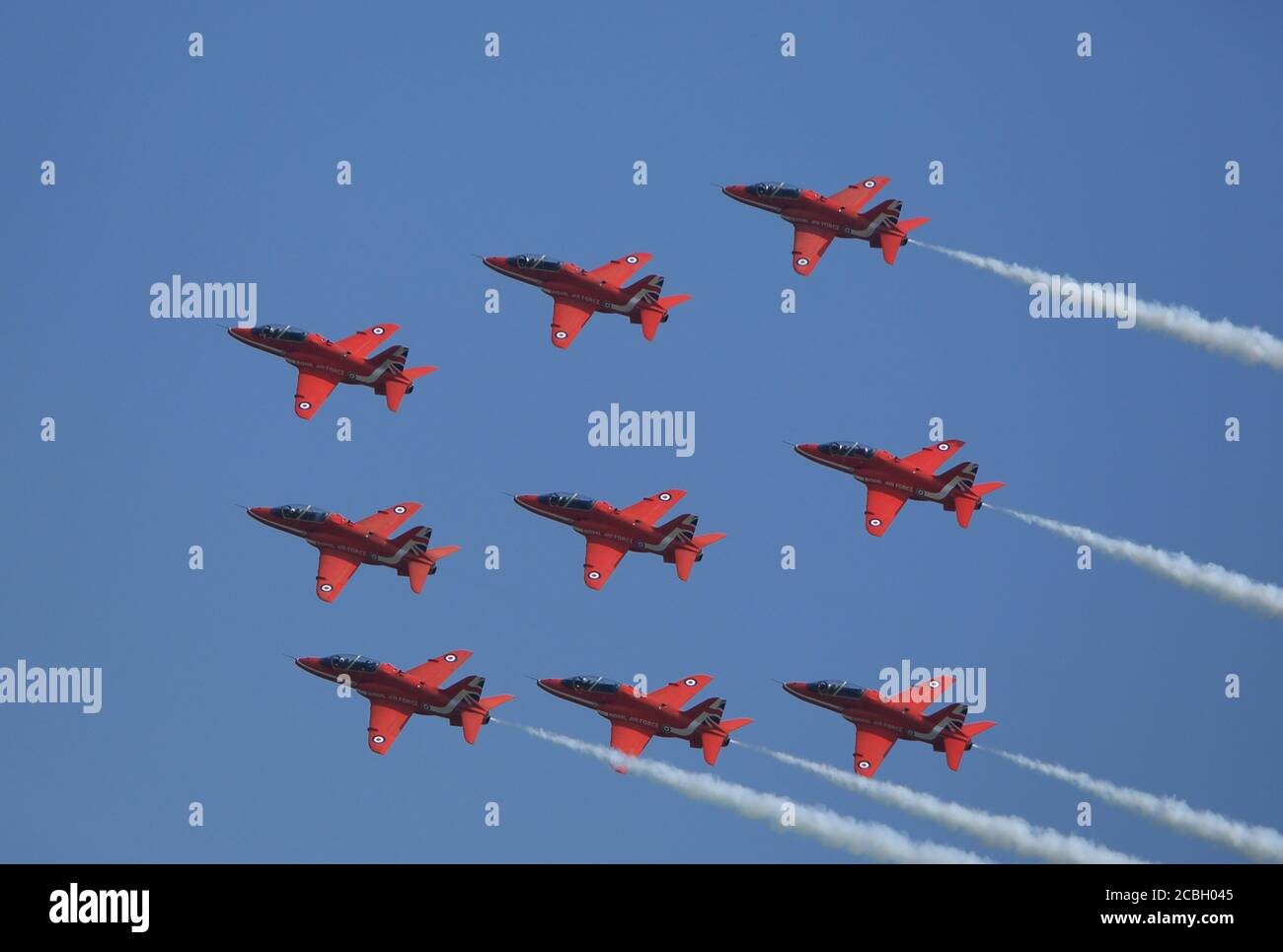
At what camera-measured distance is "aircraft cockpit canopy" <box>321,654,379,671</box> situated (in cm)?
9200

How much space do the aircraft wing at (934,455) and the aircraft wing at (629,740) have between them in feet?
34.2

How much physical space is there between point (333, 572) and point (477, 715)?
228 inches

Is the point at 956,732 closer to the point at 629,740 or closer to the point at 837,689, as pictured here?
the point at 837,689

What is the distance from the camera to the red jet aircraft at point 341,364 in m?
93.2

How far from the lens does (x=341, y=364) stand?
93.4 meters

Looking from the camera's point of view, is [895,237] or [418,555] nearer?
[418,555]

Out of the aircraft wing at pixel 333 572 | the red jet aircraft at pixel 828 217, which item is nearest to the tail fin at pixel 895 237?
the red jet aircraft at pixel 828 217

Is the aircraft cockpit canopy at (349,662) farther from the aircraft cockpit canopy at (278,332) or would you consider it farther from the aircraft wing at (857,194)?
the aircraft wing at (857,194)

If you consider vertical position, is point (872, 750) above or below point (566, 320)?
below

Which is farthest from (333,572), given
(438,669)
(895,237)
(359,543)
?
(895,237)

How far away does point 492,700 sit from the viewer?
9044 centimetres

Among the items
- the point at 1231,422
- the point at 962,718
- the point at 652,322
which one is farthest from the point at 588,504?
the point at 1231,422

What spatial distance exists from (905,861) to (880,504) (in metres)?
9.80

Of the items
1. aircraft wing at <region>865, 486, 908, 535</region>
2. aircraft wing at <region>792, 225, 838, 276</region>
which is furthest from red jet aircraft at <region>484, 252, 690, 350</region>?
aircraft wing at <region>865, 486, 908, 535</region>
